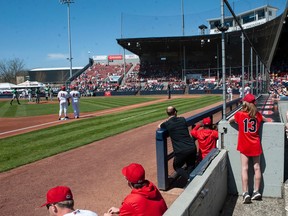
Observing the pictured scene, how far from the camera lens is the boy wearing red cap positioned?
4750 millimetres

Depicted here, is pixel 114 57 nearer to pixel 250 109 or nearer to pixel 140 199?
pixel 250 109

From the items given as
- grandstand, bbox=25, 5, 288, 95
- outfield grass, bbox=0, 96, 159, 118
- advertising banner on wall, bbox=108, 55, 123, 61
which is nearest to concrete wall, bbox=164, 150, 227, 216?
outfield grass, bbox=0, 96, 159, 118

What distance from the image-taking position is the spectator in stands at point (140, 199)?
2893 millimetres

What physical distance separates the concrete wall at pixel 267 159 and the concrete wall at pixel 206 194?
21cm

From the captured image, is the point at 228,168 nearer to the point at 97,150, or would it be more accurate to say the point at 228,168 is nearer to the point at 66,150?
the point at 97,150

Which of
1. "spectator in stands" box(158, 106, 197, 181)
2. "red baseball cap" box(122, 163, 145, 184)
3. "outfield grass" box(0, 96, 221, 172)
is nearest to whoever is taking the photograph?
"red baseball cap" box(122, 163, 145, 184)

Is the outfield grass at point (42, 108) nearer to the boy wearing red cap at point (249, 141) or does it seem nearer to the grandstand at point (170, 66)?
the boy wearing red cap at point (249, 141)

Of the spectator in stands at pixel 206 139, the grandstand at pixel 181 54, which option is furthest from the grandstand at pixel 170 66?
the spectator in stands at pixel 206 139

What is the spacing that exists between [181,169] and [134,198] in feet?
8.92

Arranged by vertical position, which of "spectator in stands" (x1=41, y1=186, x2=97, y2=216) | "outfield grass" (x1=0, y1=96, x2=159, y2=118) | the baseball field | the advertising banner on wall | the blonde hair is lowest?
the baseball field

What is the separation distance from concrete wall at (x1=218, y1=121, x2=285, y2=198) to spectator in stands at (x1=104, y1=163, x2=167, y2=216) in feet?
7.89

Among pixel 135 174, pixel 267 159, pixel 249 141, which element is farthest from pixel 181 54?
pixel 135 174

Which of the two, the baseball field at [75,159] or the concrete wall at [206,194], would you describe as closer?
the concrete wall at [206,194]

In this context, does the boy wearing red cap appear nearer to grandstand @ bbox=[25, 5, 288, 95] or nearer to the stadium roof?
grandstand @ bbox=[25, 5, 288, 95]
